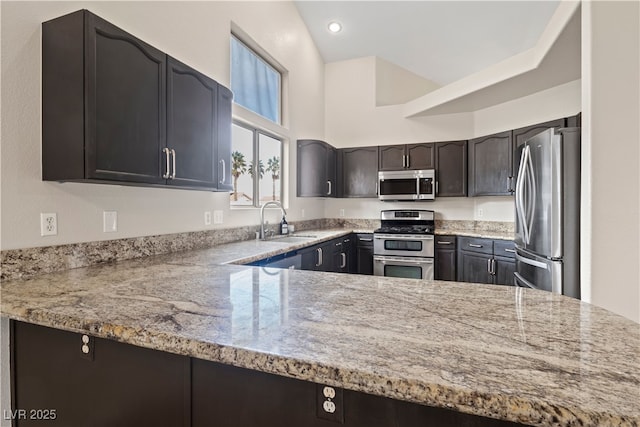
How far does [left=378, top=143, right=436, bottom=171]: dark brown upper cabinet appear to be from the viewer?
4512 mm

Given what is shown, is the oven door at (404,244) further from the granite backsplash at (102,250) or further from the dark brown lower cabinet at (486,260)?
the granite backsplash at (102,250)

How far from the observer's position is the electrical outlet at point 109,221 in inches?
70.0

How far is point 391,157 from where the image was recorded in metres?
4.70

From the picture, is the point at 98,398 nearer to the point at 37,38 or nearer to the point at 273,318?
the point at 273,318

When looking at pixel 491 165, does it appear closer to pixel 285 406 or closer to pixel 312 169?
pixel 312 169

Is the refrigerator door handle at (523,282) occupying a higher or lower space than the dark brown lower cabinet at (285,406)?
lower

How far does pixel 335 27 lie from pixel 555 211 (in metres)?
3.70

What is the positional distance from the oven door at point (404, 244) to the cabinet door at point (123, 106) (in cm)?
311

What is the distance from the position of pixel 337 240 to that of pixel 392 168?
1.49m

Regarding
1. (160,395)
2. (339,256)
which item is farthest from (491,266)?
(160,395)

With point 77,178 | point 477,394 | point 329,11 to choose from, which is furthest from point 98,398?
point 329,11

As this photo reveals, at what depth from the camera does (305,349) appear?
0.70 m

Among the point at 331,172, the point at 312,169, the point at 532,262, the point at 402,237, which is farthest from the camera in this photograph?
the point at 331,172

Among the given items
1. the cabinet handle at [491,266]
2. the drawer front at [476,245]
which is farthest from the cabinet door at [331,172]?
the cabinet handle at [491,266]
